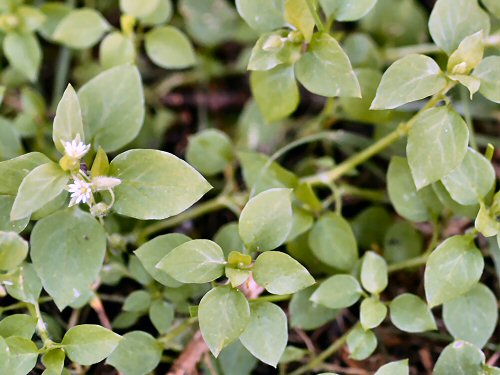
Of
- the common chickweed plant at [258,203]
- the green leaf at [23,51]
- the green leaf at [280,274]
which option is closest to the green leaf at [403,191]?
the common chickweed plant at [258,203]

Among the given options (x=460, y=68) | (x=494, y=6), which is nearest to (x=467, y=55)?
(x=460, y=68)

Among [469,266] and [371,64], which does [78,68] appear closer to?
[371,64]

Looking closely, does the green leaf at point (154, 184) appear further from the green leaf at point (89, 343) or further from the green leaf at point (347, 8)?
the green leaf at point (347, 8)

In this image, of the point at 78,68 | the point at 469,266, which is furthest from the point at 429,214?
the point at 78,68

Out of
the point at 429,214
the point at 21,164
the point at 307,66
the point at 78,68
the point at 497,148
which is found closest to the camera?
the point at 21,164

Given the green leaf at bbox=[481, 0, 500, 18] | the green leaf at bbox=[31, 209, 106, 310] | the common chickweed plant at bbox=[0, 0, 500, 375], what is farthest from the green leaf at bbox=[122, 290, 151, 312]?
the green leaf at bbox=[481, 0, 500, 18]
